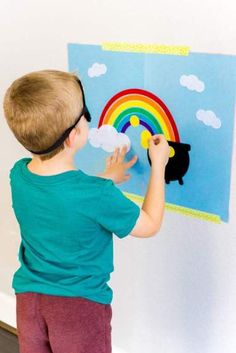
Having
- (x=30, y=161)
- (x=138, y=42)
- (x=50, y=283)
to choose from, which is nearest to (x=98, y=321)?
(x=50, y=283)

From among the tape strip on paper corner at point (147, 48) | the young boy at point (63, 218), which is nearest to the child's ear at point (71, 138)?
the young boy at point (63, 218)

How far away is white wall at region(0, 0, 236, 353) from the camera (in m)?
0.98

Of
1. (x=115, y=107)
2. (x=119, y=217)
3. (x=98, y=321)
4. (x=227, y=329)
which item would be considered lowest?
(x=227, y=329)

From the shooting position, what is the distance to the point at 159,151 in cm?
99

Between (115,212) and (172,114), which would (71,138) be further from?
(172,114)

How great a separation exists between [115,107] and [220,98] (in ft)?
0.87

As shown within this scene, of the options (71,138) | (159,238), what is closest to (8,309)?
(159,238)

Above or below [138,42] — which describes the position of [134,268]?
below

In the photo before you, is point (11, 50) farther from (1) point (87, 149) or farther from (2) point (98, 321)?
(2) point (98, 321)

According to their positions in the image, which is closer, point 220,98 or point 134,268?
point 220,98

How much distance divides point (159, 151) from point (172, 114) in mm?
99

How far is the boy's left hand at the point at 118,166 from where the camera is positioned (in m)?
1.09

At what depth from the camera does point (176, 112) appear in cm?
103

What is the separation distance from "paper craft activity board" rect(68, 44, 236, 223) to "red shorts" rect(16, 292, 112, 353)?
297 millimetres
